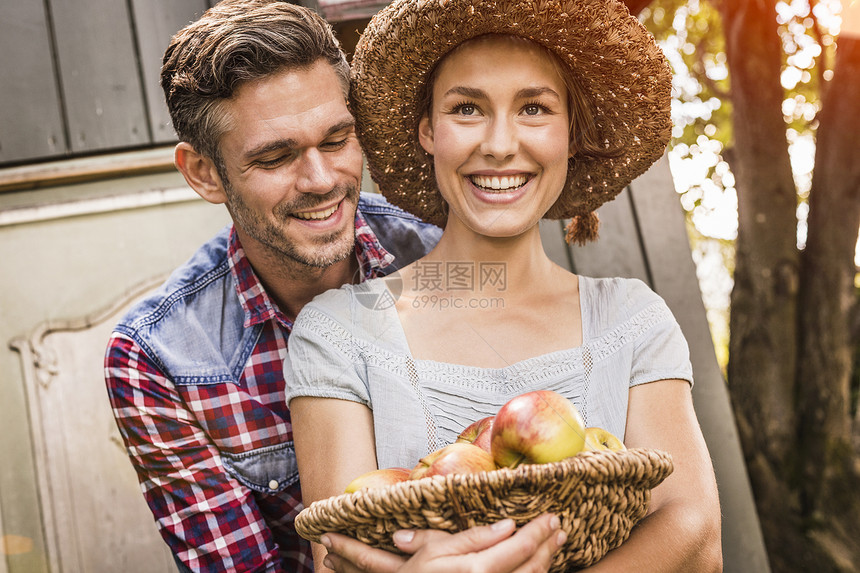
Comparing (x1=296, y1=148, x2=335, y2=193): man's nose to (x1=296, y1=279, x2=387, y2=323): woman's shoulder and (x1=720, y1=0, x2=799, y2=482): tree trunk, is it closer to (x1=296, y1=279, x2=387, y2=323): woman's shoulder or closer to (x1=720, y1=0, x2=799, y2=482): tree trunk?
(x1=296, y1=279, x2=387, y2=323): woman's shoulder

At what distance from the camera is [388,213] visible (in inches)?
114

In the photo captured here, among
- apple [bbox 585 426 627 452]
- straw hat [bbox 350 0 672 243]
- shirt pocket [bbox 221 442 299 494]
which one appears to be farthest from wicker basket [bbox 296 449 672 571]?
straw hat [bbox 350 0 672 243]

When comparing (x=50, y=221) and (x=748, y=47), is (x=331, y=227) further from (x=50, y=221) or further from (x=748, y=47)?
(x=748, y=47)

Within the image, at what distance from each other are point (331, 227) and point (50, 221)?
145 centimetres

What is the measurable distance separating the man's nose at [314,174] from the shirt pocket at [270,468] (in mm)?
758

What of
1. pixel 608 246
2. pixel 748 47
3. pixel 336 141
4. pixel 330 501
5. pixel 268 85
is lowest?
pixel 330 501

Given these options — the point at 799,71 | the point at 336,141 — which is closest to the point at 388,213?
the point at 336,141

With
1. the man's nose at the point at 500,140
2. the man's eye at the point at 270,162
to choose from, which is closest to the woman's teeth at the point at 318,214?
the man's eye at the point at 270,162

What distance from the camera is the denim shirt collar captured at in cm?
253

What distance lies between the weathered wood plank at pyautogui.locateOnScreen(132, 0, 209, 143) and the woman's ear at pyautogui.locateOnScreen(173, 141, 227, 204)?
0.72 m

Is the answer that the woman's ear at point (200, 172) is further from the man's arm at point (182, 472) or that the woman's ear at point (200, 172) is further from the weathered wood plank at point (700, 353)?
the weathered wood plank at point (700, 353)

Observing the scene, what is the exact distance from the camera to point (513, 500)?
1.40 m

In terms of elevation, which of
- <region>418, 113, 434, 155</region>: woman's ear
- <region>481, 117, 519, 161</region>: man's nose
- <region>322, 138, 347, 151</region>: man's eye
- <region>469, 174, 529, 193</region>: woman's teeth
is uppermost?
<region>322, 138, 347, 151</region>: man's eye

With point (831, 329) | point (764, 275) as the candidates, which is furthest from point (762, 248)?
point (831, 329)
